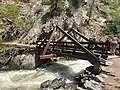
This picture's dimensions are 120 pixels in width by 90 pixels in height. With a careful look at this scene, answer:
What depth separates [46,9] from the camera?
1040 inches

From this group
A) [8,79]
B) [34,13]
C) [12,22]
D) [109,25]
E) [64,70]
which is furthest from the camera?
[109,25]

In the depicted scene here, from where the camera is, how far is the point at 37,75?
16.8m

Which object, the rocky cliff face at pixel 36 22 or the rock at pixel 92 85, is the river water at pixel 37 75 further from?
the rocky cliff face at pixel 36 22

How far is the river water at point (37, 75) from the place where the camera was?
14898 millimetres

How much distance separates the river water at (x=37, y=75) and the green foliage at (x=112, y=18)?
9073mm

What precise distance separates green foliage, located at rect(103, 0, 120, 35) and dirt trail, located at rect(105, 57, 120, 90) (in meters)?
10.1

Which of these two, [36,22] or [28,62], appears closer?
[28,62]

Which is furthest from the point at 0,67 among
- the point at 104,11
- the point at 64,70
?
the point at 104,11

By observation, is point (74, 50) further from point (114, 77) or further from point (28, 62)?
point (114, 77)

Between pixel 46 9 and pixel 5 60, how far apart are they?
30.0ft

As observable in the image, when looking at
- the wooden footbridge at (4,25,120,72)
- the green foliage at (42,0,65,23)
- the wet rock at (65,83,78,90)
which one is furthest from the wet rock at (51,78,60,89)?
the green foliage at (42,0,65,23)

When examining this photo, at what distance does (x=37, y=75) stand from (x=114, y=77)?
4935 mm

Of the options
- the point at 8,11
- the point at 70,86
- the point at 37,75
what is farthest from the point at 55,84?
the point at 8,11

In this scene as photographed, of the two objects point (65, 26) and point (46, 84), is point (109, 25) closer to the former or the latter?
point (65, 26)
